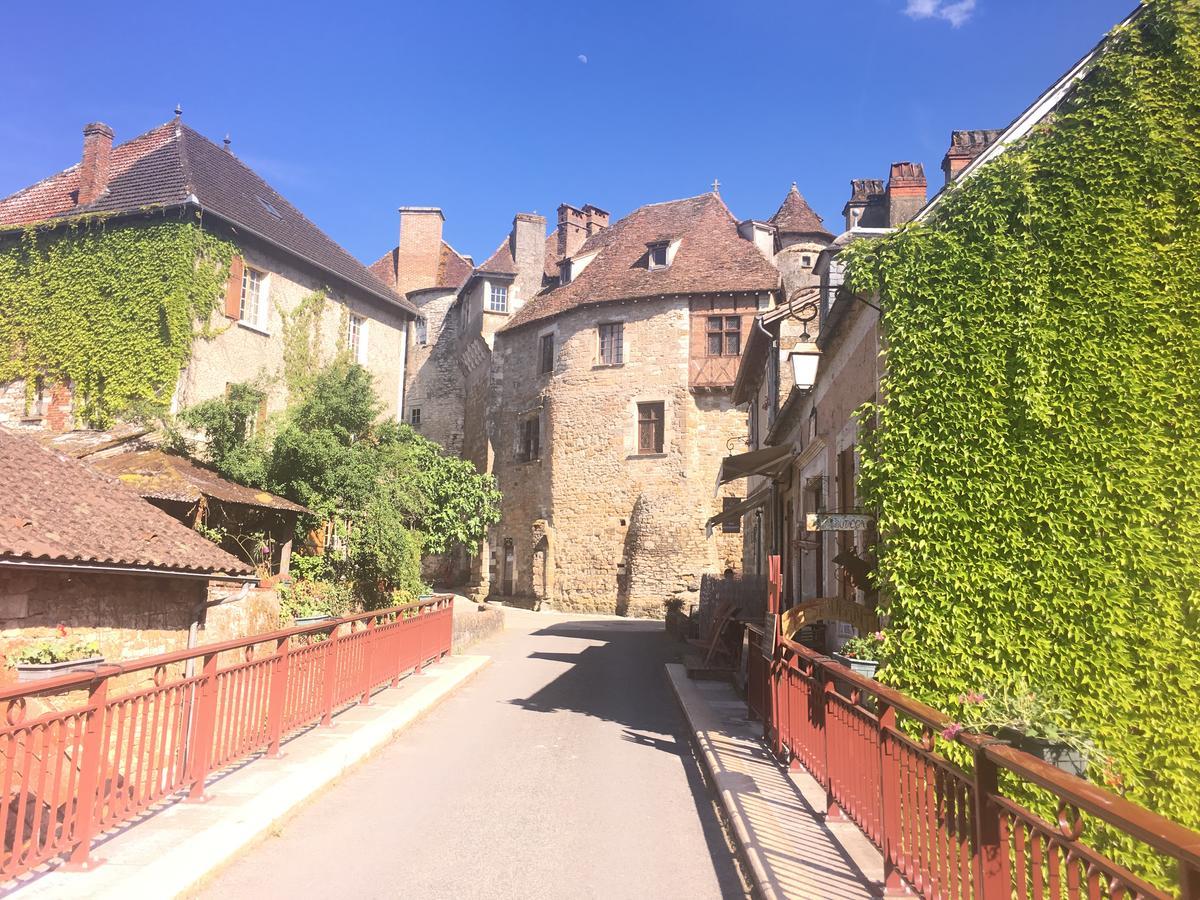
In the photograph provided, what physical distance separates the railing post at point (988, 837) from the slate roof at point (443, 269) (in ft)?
128

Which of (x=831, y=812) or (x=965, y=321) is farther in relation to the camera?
(x=965, y=321)

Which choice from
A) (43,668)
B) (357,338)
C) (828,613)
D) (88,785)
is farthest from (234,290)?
(88,785)

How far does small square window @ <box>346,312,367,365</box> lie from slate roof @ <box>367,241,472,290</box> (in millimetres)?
15806

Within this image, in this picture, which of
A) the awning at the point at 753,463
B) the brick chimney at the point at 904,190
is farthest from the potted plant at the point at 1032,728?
the brick chimney at the point at 904,190

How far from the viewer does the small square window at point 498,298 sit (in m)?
35.1

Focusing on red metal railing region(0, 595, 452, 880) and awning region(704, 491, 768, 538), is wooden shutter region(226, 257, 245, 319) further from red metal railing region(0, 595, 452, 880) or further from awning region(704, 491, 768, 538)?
red metal railing region(0, 595, 452, 880)

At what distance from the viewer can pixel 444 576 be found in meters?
37.3

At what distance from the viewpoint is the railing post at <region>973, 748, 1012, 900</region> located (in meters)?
3.20

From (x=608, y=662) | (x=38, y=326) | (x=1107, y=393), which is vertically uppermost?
(x=38, y=326)

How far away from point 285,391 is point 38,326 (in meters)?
5.67

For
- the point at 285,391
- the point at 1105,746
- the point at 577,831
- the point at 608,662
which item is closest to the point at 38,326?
the point at 285,391

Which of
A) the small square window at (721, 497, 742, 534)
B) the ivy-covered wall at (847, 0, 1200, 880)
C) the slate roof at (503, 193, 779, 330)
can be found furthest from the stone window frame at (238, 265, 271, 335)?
the ivy-covered wall at (847, 0, 1200, 880)

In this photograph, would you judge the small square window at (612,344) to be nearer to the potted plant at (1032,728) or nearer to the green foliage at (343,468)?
the green foliage at (343,468)

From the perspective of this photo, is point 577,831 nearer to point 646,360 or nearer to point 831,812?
point 831,812
